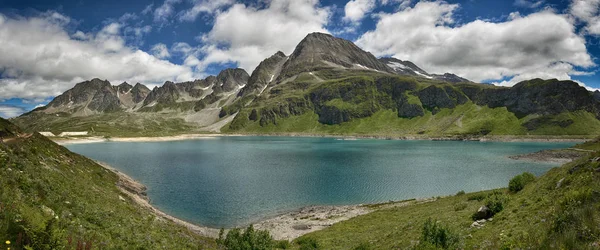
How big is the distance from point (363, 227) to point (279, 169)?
72444mm

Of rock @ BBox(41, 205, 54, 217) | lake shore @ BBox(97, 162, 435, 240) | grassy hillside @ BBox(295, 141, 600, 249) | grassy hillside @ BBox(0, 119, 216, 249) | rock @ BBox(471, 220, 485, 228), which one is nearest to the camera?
grassy hillside @ BBox(295, 141, 600, 249)

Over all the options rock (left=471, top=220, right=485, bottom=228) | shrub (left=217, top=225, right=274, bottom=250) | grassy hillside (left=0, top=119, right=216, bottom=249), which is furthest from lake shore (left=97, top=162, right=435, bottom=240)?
rock (left=471, top=220, right=485, bottom=228)

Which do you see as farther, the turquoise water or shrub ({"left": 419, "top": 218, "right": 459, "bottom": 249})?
the turquoise water

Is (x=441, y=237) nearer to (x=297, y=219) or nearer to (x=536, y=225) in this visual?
(x=536, y=225)

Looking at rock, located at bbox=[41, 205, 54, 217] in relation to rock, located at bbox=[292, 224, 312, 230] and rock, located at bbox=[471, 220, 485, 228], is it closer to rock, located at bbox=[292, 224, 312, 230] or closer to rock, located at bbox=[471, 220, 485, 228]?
rock, located at bbox=[471, 220, 485, 228]

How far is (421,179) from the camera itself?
88500 mm

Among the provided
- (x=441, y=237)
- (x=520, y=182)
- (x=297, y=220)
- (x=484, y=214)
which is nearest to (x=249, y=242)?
(x=441, y=237)

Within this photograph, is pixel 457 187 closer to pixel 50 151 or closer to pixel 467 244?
pixel 467 244

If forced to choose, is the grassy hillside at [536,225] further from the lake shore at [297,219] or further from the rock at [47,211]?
the rock at [47,211]

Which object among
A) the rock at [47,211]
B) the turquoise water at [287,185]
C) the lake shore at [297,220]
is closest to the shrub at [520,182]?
the lake shore at [297,220]

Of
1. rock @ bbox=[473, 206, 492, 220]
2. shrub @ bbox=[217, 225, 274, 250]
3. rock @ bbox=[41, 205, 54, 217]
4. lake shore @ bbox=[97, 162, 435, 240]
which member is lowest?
lake shore @ bbox=[97, 162, 435, 240]

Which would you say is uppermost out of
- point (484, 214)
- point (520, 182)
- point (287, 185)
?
point (520, 182)

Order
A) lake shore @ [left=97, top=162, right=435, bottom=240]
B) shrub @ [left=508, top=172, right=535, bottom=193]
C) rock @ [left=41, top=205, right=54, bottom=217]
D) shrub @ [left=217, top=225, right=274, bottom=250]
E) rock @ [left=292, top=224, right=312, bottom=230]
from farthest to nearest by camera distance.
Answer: rock @ [left=292, top=224, right=312, bottom=230] < lake shore @ [left=97, top=162, right=435, bottom=240] < shrub @ [left=508, top=172, right=535, bottom=193] < shrub @ [left=217, top=225, right=274, bottom=250] < rock @ [left=41, top=205, right=54, bottom=217]

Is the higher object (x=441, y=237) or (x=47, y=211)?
(x=47, y=211)
